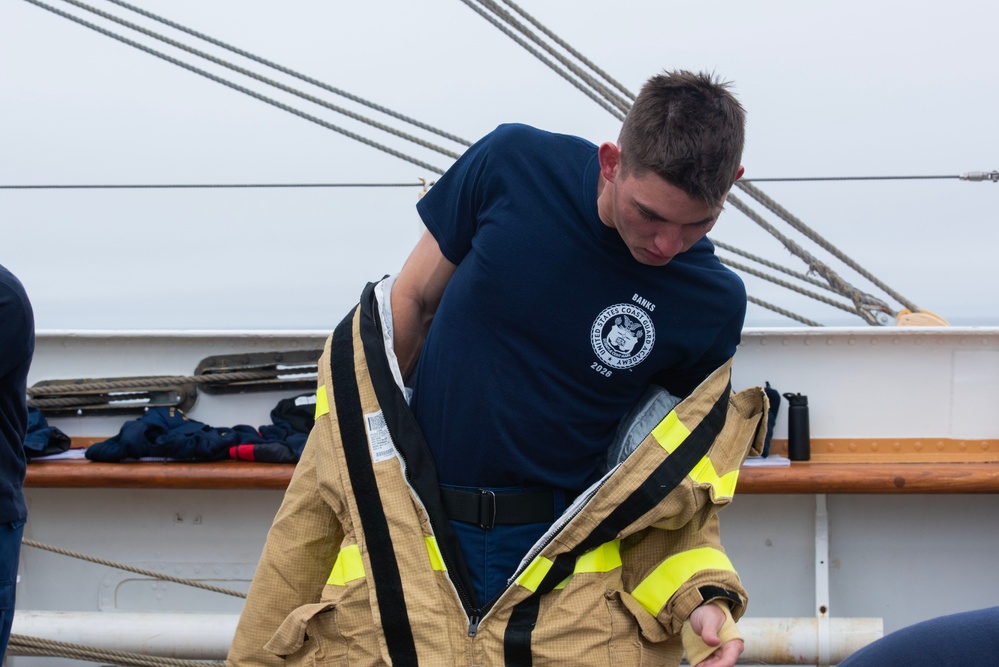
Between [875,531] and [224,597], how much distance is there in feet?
7.72

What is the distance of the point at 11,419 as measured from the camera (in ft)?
7.41

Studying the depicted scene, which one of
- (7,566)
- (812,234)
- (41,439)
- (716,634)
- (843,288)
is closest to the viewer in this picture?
(716,634)

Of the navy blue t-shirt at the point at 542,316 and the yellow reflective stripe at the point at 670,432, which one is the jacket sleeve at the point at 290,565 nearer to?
the navy blue t-shirt at the point at 542,316

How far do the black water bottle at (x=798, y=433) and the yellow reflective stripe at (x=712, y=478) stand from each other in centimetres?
171

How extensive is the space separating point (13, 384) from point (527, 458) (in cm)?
134

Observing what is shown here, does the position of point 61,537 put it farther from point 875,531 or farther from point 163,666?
point 875,531

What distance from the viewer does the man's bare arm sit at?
5.64ft

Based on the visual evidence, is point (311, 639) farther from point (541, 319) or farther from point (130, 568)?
point (130, 568)

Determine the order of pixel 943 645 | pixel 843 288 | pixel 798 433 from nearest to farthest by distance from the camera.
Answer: pixel 943 645, pixel 798 433, pixel 843 288

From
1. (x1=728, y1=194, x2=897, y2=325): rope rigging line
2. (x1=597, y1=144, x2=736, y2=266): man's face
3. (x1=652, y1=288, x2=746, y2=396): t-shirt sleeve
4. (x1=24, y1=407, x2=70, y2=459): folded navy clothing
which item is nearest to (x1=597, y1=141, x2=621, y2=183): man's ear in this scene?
(x1=597, y1=144, x2=736, y2=266): man's face

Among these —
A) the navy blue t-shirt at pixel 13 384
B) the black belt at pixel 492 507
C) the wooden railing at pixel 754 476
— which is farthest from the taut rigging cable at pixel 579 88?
the black belt at pixel 492 507

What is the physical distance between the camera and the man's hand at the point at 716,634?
4.81ft

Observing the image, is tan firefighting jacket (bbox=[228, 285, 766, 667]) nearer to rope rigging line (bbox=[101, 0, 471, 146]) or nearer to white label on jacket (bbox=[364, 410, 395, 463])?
white label on jacket (bbox=[364, 410, 395, 463])

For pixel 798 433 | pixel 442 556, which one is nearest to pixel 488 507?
pixel 442 556
